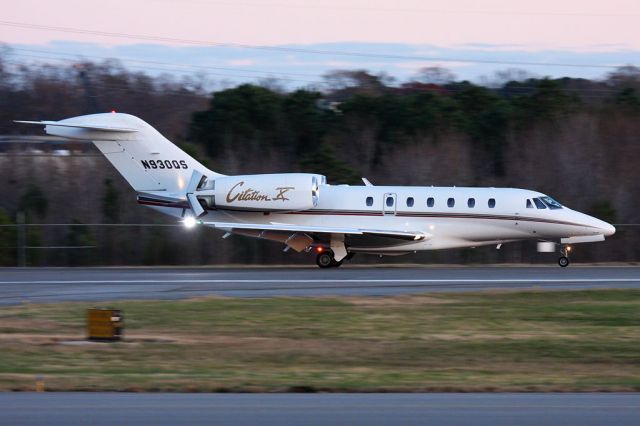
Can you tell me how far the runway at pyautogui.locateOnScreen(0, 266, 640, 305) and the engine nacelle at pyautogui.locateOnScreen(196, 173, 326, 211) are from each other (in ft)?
6.48

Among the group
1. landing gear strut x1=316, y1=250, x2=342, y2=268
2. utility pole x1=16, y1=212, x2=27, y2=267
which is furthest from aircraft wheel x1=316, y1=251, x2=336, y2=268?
utility pole x1=16, y1=212, x2=27, y2=267

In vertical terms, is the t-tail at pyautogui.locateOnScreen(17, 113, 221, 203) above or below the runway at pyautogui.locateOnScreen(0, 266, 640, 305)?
above

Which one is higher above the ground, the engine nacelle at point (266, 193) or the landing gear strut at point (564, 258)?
the engine nacelle at point (266, 193)

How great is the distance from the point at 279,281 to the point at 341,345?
10.5m

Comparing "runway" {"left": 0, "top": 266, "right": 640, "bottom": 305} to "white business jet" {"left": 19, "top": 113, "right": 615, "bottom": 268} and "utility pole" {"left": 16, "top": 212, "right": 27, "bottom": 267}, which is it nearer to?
"white business jet" {"left": 19, "top": 113, "right": 615, "bottom": 268}

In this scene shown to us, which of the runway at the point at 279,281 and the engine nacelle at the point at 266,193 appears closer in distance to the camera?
the runway at the point at 279,281

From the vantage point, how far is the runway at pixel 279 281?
914 inches

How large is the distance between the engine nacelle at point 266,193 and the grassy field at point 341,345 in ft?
31.7

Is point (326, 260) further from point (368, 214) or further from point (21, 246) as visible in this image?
point (21, 246)
